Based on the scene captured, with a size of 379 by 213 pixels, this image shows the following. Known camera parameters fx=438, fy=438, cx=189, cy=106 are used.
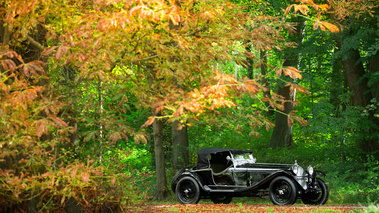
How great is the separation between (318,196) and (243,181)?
1.95m

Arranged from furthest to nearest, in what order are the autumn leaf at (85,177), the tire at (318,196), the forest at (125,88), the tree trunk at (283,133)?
the tree trunk at (283,133) → the tire at (318,196) → the forest at (125,88) → the autumn leaf at (85,177)

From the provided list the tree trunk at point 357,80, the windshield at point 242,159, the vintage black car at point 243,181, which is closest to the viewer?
the vintage black car at point 243,181

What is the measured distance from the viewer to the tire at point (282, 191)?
34.5 feet

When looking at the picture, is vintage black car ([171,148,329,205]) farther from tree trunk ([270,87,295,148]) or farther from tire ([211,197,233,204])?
tree trunk ([270,87,295,148])

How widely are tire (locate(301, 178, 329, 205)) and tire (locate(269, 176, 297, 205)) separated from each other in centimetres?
49

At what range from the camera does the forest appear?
5.06 meters

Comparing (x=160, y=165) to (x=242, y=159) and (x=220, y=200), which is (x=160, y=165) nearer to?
(x=220, y=200)

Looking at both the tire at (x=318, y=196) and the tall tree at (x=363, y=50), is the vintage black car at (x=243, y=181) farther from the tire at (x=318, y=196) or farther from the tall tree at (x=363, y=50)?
the tall tree at (x=363, y=50)

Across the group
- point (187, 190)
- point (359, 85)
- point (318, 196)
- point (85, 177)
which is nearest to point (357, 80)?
point (359, 85)

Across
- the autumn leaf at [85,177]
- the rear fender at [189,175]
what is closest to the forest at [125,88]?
the autumn leaf at [85,177]

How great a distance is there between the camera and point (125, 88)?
6.38 meters

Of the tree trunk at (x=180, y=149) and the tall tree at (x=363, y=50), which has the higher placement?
the tall tree at (x=363, y=50)

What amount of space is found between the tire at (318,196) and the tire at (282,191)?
19.4 inches

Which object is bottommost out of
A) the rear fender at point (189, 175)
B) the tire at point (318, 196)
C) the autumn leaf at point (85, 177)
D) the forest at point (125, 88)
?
the tire at point (318, 196)
